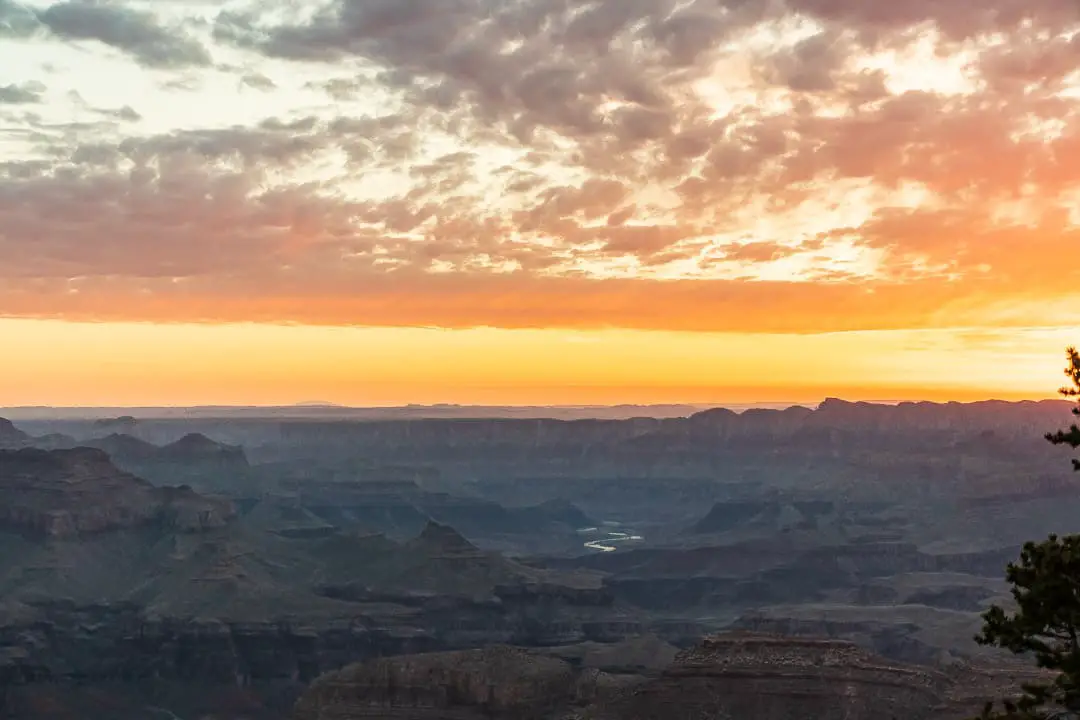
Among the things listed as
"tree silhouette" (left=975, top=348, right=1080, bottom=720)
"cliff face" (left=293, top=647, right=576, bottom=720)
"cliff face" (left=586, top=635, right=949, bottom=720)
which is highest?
"tree silhouette" (left=975, top=348, right=1080, bottom=720)

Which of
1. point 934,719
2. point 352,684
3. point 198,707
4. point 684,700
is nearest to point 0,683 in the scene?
point 198,707

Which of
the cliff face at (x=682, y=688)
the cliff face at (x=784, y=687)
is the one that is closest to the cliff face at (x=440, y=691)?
the cliff face at (x=682, y=688)

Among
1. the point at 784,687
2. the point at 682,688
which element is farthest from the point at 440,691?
the point at 784,687

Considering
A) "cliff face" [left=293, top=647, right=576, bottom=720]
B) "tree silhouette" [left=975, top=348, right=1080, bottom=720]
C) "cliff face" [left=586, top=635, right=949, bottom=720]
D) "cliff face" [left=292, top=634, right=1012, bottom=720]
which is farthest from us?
"cliff face" [left=293, top=647, right=576, bottom=720]

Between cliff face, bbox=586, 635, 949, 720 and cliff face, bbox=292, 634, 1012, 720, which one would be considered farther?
cliff face, bbox=292, 634, 1012, 720

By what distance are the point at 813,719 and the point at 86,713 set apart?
357 ft

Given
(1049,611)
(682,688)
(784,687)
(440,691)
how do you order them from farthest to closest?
(440,691) → (682,688) → (784,687) → (1049,611)

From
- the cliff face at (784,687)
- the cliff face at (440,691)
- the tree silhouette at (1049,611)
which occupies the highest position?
the tree silhouette at (1049,611)

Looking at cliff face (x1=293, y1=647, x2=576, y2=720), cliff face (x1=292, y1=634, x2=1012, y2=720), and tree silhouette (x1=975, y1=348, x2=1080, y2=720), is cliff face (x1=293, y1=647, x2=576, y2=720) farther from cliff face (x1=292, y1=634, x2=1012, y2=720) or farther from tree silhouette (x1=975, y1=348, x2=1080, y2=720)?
tree silhouette (x1=975, y1=348, x2=1080, y2=720)

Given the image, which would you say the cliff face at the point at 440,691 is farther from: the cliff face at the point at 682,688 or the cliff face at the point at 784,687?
the cliff face at the point at 784,687

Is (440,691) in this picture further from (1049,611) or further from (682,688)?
(1049,611)

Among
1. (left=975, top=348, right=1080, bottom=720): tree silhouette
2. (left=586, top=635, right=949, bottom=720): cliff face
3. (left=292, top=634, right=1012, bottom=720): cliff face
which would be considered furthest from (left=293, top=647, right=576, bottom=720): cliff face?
(left=975, top=348, right=1080, bottom=720): tree silhouette

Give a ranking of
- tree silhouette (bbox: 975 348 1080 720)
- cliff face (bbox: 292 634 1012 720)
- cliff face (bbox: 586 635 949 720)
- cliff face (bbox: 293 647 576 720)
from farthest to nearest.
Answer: cliff face (bbox: 293 647 576 720), cliff face (bbox: 292 634 1012 720), cliff face (bbox: 586 635 949 720), tree silhouette (bbox: 975 348 1080 720)

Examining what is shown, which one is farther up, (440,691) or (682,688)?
(682,688)
